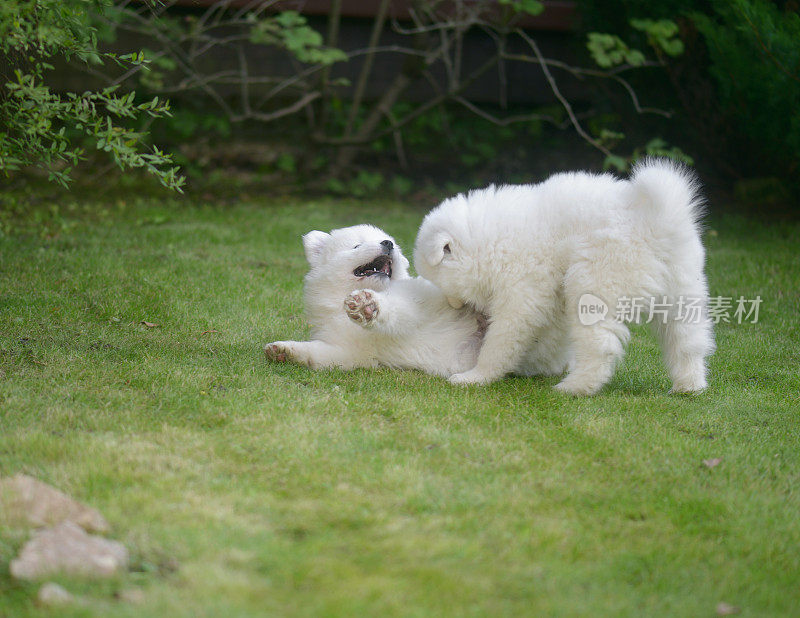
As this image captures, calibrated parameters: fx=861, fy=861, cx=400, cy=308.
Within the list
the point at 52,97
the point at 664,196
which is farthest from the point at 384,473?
the point at 52,97

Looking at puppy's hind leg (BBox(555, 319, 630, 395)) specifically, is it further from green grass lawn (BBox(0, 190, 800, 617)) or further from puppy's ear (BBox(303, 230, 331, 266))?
puppy's ear (BBox(303, 230, 331, 266))

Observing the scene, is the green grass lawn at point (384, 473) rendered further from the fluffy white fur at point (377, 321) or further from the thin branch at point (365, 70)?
the thin branch at point (365, 70)

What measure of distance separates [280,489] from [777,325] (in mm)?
3709

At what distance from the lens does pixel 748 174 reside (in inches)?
337

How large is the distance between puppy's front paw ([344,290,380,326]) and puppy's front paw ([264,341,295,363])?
1.33ft

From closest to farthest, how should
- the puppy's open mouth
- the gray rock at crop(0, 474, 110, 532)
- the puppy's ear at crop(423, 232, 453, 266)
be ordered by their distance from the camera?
1. the gray rock at crop(0, 474, 110, 532)
2. the puppy's ear at crop(423, 232, 453, 266)
3. the puppy's open mouth

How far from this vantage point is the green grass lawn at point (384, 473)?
7.32ft

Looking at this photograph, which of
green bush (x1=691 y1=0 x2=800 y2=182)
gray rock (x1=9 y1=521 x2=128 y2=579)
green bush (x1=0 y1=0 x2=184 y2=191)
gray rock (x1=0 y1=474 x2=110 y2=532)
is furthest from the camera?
green bush (x1=691 y1=0 x2=800 y2=182)

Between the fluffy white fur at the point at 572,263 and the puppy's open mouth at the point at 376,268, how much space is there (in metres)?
0.32

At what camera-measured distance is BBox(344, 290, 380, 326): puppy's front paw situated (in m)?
3.85

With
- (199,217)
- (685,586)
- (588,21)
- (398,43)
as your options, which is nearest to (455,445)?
(685,586)

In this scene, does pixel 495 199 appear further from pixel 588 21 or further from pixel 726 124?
pixel 588 21

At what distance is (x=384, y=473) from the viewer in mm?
2902

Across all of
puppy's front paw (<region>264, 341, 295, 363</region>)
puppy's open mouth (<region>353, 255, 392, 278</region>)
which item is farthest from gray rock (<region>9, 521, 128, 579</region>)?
puppy's open mouth (<region>353, 255, 392, 278</region>)
